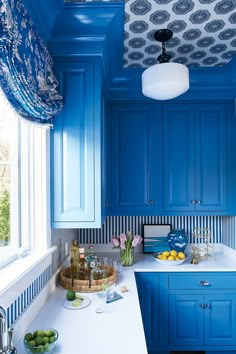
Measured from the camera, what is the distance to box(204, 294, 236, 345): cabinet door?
2234mm

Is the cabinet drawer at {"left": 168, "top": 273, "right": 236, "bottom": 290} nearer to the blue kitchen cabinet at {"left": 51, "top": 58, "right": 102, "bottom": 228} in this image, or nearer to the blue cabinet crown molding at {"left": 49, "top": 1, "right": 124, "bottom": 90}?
the blue kitchen cabinet at {"left": 51, "top": 58, "right": 102, "bottom": 228}

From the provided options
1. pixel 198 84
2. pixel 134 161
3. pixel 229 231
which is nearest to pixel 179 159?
pixel 134 161

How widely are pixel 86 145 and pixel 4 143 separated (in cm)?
51

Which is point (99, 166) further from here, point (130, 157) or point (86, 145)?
point (130, 157)

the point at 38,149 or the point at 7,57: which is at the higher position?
the point at 7,57

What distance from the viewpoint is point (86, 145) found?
1.73 m

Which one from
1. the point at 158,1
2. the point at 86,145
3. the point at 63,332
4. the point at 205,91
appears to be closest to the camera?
the point at 63,332

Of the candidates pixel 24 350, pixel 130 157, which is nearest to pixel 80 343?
pixel 24 350

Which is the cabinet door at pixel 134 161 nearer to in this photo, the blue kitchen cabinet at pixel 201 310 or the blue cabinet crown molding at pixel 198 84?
the blue cabinet crown molding at pixel 198 84

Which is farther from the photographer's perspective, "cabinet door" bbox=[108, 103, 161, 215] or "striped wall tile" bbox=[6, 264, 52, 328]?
"cabinet door" bbox=[108, 103, 161, 215]

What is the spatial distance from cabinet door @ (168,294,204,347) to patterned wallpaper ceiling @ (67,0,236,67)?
195 centimetres

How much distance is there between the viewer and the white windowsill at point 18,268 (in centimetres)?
112

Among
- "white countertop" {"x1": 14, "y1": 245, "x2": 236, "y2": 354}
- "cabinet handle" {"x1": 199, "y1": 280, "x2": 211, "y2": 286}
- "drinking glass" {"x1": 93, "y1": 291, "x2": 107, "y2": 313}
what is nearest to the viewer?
"white countertop" {"x1": 14, "y1": 245, "x2": 236, "y2": 354}

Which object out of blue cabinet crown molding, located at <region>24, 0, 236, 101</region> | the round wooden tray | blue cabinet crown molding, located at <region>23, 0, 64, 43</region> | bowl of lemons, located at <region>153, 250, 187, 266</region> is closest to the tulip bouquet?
bowl of lemons, located at <region>153, 250, 187, 266</region>
